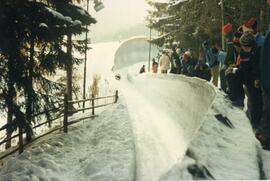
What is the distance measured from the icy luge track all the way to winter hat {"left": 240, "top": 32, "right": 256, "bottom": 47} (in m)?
1.60

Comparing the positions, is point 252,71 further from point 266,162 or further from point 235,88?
point 266,162

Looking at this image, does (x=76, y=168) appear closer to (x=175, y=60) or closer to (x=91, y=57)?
(x=175, y=60)

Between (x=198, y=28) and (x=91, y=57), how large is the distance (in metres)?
65.6

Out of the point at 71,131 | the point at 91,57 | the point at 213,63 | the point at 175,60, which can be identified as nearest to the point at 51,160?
the point at 71,131

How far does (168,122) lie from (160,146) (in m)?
3.24

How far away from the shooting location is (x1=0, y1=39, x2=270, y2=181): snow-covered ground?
161 inches

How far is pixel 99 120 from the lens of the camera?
1889cm

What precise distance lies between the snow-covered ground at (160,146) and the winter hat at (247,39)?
3.38ft

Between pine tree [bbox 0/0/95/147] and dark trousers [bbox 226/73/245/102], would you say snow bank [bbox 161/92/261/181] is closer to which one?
dark trousers [bbox 226/73/245/102]

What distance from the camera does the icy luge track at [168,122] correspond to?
420 inches

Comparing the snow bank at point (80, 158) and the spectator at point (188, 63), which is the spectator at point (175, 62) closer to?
the spectator at point (188, 63)

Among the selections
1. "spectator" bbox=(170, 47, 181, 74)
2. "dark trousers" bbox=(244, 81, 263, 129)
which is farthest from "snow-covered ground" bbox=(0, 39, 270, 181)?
"spectator" bbox=(170, 47, 181, 74)

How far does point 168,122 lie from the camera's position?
624 inches

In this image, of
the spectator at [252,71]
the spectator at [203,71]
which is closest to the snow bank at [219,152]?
the spectator at [252,71]
